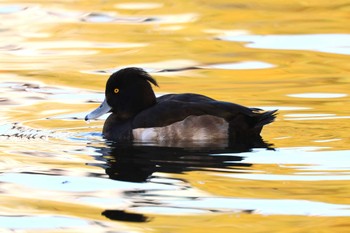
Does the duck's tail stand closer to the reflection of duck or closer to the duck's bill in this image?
the reflection of duck

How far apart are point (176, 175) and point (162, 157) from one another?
2.86ft

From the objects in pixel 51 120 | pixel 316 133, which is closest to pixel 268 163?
pixel 316 133

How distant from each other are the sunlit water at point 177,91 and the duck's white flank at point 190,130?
21 cm

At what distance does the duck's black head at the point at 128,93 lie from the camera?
34.9 feet

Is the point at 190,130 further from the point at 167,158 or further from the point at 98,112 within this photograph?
the point at 98,112

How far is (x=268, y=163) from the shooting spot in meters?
9.03

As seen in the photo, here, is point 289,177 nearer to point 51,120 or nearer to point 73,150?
point 73,150

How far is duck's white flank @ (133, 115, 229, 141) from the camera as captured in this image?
10188 millimetres

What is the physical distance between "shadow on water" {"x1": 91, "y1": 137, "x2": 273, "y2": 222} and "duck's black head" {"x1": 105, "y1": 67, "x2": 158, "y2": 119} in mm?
561

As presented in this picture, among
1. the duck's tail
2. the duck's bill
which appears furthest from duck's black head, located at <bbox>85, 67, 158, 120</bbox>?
the duck's tail

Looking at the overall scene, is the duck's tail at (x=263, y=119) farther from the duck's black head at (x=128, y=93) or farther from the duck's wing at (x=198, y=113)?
the duck's black head at (x=128, y=93)

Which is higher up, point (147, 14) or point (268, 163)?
point (147, 14)

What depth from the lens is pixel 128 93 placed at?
10.7m

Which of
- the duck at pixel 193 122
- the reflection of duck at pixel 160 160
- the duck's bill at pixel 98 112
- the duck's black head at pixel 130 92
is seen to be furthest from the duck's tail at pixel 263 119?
the duck's bill at pixel 98 112
